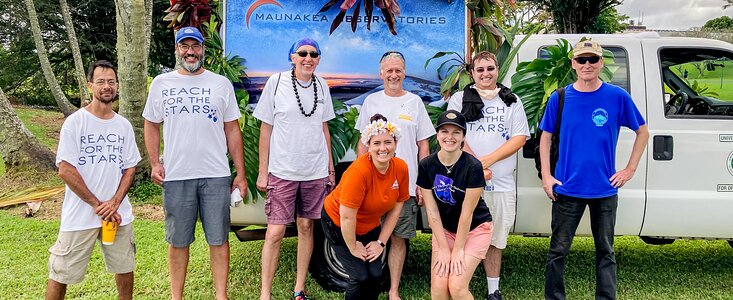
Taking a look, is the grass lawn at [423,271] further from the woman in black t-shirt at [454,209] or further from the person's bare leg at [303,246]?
the woman in black t-shirt at [454,209]

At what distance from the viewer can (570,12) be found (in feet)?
46.1

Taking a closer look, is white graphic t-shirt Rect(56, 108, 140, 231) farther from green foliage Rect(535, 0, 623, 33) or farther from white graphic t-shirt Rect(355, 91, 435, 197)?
green foliage Rect(535, 0, 623, 33)

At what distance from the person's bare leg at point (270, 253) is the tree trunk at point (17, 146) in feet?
18.9

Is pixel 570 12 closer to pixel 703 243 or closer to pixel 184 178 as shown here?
pixel 703 243

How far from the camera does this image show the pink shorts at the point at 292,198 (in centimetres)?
377

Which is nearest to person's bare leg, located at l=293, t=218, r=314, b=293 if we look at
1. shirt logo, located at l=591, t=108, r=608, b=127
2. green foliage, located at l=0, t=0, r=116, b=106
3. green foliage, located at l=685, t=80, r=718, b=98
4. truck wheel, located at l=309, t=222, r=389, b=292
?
truck wheel, located at l=309, t=222, r=389, b=292

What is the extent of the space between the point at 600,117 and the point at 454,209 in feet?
3.55

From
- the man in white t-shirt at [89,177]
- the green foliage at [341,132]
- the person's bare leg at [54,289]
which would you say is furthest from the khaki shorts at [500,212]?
the person's bare leg at [54,289]

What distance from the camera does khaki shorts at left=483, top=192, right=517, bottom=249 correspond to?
12.3ft

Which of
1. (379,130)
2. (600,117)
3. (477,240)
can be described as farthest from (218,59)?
(600,117)

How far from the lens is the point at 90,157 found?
3.31 meters

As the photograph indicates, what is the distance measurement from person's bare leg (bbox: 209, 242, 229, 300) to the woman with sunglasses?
25cm

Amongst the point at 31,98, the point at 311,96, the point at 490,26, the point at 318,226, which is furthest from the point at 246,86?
the point at 31,98

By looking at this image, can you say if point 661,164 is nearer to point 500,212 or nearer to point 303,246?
point 500,212
